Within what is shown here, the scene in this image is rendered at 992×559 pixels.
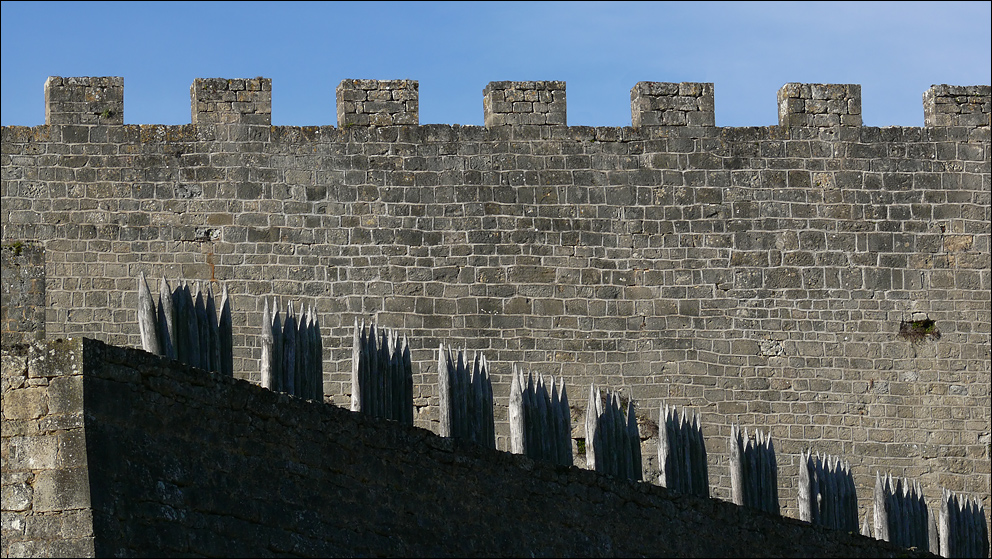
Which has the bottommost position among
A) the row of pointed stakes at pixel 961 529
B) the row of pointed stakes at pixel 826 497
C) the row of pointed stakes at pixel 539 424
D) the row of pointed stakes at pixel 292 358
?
the row of pointed stakes at pixel 961 529

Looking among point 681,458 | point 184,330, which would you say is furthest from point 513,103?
point 184,330

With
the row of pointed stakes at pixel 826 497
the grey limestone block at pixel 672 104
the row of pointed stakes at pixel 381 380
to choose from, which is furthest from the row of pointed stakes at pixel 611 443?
the grey limestone block at pixel 672 104

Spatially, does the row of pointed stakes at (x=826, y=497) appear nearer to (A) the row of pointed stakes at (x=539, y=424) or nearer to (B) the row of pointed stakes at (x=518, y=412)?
(B) the row of pointed stakes at (x=518, y=412)

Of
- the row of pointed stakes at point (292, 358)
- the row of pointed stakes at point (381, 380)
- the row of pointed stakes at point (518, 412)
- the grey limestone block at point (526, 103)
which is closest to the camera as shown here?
the row of pointed stakes at point (518, 412)

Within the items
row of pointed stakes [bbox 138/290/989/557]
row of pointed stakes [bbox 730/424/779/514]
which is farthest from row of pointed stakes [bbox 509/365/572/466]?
row of pointed stakes [bbox 730/424/779/514]

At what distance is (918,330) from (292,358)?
7.80 m

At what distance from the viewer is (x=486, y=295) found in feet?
44.6

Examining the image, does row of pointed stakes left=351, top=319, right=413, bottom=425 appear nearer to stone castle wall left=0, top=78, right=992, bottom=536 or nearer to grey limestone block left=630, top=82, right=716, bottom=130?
stone castle wall left=0, top=78, right=992, bottom=536

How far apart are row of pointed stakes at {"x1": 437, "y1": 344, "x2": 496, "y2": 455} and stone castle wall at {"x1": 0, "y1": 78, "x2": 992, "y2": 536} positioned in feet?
15.2

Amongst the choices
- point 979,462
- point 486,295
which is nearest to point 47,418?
point 486,295

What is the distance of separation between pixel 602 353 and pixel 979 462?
3456mm

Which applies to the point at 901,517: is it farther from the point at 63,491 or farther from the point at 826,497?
the point at 63,491

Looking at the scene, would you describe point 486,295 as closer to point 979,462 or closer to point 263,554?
point 979,462

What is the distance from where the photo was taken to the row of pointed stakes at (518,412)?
7324mm
